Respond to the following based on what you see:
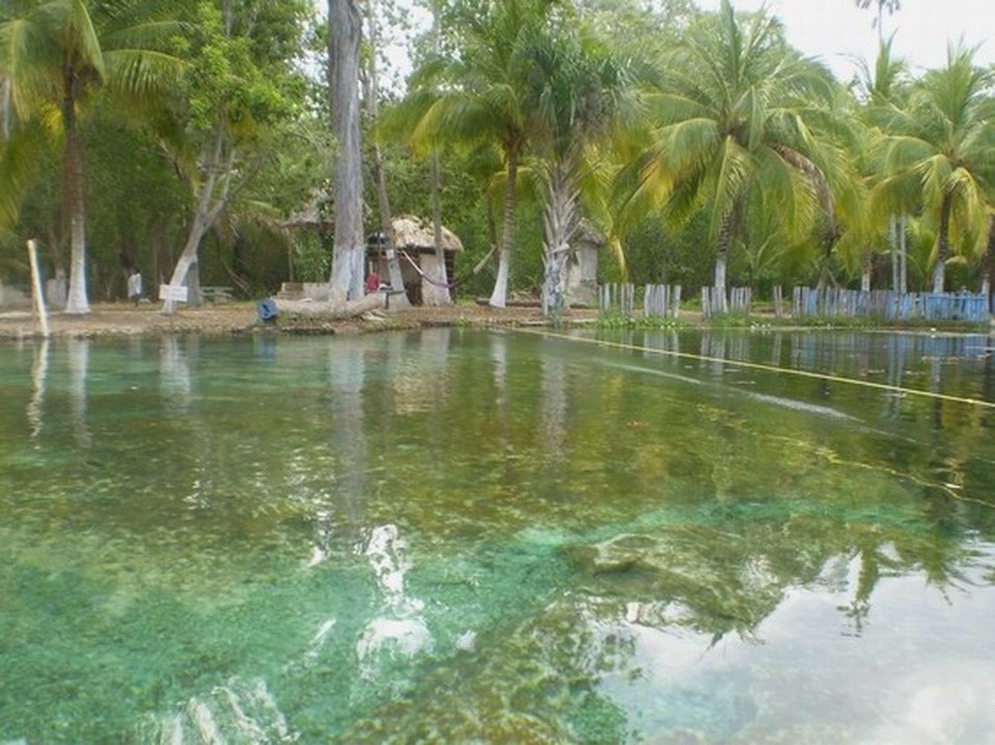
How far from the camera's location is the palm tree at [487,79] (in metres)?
17.3

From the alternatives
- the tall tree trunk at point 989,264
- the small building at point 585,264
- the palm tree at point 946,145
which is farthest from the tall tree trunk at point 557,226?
the tall tree trunk at point 989,264

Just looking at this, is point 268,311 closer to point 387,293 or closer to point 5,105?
point 387,293

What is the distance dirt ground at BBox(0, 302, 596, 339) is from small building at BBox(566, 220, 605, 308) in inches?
352

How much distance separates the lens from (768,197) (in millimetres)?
18375

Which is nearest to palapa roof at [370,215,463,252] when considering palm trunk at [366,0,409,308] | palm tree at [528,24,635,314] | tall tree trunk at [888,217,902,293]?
palm trunk at [366,0,409,308]

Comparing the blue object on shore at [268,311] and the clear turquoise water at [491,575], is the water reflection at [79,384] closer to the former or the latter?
the clear turquoise water at [491,575]

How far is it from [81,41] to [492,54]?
756 cm

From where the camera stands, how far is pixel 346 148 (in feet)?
53.2

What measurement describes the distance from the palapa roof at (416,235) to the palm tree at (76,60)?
8877mm

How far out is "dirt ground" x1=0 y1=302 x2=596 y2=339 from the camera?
14031 mm

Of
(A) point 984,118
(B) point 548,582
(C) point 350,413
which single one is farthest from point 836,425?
(A) point 984,118

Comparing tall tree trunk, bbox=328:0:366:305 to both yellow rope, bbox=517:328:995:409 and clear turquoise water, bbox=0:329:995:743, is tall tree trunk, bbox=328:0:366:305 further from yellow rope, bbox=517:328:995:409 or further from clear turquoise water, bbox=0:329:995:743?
clear turquoise water, bbox=0:329:995:743

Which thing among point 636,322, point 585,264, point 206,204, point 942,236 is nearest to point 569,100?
point 636,322

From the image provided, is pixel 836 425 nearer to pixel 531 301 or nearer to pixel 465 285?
pixel 531 301
